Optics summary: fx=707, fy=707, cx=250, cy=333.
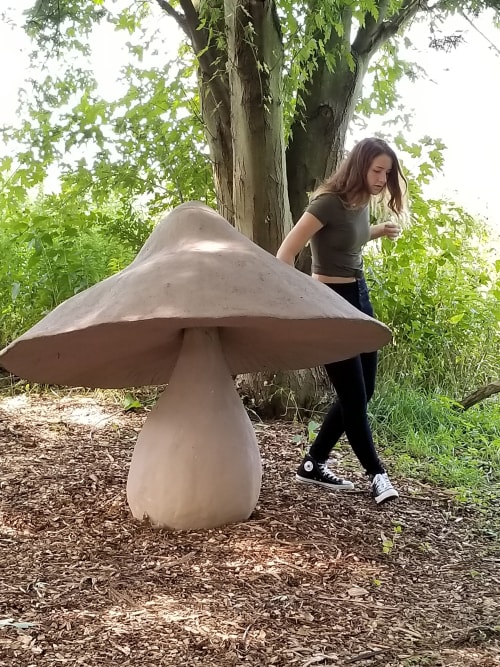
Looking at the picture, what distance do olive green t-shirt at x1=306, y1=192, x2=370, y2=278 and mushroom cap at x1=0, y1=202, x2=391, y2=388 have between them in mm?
507

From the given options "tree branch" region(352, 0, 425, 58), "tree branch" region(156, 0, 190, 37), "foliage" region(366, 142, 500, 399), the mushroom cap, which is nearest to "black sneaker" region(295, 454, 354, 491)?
the mushroom cap

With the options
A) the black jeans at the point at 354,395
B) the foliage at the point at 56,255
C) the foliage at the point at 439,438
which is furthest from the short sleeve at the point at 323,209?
the foliage at the point at 56,255

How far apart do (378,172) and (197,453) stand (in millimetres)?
1656

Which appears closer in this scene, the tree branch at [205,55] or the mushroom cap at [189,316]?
the mushroom cap at [189,316]

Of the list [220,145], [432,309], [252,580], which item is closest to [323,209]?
[252,580]

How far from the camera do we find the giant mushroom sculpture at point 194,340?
8.48 feet

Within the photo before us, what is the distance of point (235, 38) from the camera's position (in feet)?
14.1

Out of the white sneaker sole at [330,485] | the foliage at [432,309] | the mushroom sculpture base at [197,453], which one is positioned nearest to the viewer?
the mushroom sculpture base at [197,453]

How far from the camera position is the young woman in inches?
138

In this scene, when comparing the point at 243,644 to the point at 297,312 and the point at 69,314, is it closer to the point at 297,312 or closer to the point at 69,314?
the point at 297,312

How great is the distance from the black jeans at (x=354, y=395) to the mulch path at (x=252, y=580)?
276mm

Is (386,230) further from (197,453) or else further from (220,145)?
(220,145)

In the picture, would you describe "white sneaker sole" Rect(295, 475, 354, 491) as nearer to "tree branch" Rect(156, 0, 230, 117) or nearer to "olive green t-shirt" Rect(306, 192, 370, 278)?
"olive green t-shirt" Rect(306, 192, 370, 278)

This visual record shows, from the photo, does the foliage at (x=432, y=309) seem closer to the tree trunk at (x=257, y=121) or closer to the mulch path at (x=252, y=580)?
the tree trunk at (x=257, y=121)
